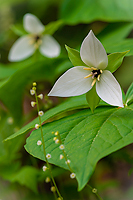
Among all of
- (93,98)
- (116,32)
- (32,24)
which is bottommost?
(116,32)

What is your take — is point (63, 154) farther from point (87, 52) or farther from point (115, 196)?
point (115, 196)

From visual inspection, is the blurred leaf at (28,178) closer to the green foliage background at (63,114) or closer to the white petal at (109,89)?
the green foliage background at (63,114)

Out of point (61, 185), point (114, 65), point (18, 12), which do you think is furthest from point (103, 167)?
point (18, 12)

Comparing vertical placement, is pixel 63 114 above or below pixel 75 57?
below

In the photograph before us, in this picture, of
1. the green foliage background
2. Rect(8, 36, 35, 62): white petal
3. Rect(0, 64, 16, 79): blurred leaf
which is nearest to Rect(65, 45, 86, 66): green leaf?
the green foliage background

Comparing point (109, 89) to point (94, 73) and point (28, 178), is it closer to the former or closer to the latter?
point (94, 73)

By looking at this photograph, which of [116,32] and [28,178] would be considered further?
[116,32]

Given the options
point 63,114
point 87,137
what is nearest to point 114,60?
point 87,137

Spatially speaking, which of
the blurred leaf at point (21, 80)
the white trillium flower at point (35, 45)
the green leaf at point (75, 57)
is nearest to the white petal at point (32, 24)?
the white trillium flower at point (35, 45)
